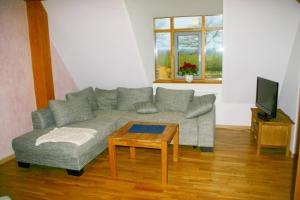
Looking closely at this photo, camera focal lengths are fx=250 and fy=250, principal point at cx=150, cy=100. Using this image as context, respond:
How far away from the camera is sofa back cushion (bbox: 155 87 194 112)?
4547mm

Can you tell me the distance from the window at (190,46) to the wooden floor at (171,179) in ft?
6.30

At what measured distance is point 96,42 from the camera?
181 inches

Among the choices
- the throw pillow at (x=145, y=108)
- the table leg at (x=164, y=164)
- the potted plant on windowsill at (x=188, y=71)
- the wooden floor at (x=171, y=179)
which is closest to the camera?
the wooden floor at (x=171, y=179)

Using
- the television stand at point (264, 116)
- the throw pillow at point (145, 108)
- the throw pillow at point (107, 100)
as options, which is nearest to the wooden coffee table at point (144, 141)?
the throw pillow at point (145, 108)

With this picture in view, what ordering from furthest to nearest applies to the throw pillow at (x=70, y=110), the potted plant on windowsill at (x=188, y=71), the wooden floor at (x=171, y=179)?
the potted plant on windowsill at (x=188, y=71)
the throw pillow at (x=70, y=110)
the wooden floor at (x=171, y=179)

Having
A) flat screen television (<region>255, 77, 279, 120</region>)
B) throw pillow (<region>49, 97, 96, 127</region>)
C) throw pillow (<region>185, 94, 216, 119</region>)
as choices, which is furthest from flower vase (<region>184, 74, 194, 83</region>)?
throw pillow (<region>49, 97, 96, 127</region>)

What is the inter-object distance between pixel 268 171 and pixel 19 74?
399 centimetres

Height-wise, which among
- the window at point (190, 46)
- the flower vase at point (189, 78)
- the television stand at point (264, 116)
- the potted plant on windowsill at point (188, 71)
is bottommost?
the television stand at point (264, 116)

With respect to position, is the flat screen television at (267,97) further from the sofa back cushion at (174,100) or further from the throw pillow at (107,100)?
the throw pillow at (107,100)

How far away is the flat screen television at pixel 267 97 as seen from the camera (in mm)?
3646

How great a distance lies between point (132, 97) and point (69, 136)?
1721mm

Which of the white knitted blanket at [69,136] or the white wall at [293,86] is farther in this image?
the white wall at [293,86]

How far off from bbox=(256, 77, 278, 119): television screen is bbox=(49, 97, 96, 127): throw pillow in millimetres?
2857

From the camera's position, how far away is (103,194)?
291 cm
